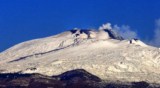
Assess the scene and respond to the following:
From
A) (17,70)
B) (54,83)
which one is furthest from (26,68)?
(54,83)

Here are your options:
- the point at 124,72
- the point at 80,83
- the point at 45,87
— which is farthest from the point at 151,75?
the point at 45,87

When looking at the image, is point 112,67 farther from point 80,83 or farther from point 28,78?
point 28,78

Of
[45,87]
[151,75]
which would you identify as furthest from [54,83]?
[151,75]

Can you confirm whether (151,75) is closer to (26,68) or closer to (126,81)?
(126,81)

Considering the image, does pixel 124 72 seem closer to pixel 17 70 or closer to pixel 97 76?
pixel 97 76

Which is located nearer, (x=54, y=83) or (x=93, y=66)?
(x=54, y=83)
